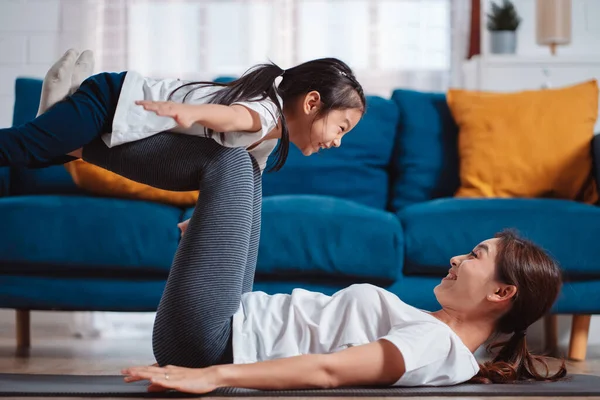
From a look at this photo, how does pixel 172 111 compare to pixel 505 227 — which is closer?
pixel 172 111

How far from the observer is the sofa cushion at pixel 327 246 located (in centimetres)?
227

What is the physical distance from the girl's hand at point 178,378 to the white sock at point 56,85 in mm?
671

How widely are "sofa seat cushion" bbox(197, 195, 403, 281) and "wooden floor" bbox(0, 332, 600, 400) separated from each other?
514 mm

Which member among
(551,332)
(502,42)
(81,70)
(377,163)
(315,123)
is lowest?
(551,332)

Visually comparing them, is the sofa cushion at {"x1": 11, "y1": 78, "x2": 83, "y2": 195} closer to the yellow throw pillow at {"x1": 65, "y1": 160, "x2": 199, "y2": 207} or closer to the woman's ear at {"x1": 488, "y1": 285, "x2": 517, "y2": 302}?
the yellow throw pillow at {"x1": 65, "y1": 160, "x2": 199, "y2": 207}

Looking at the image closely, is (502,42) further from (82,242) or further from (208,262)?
(208,262)

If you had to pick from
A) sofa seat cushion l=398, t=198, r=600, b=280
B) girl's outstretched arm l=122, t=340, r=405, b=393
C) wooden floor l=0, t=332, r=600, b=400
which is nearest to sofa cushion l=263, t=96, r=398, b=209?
sofa seat cushion l=398, t=198, r=600, b=280

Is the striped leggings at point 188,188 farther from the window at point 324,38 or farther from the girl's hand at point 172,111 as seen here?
the window at point 324,38

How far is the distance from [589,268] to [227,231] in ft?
4.24

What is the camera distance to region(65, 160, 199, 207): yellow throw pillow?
8.24 ft

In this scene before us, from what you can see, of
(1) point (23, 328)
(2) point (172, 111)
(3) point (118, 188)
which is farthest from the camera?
(1) point (23, 328)

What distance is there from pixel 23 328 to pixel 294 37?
2001 millimetres

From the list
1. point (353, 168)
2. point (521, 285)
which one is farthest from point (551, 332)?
point (521, 285)

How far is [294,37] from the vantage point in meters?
3.90
